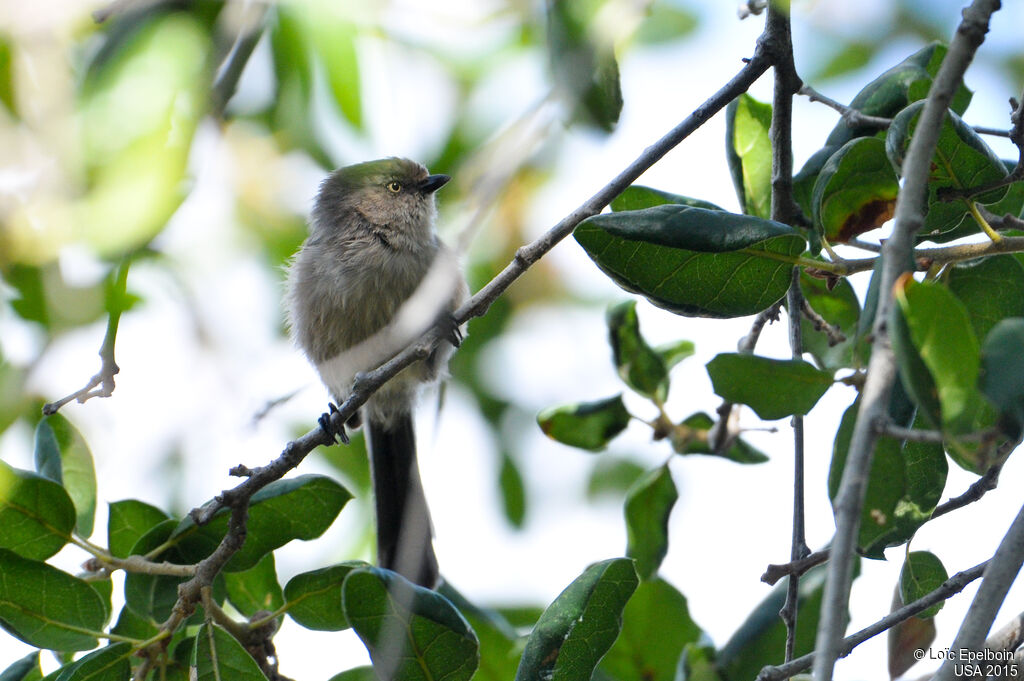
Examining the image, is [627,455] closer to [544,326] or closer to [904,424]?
[544,326]

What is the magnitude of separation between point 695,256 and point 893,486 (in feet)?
2.23

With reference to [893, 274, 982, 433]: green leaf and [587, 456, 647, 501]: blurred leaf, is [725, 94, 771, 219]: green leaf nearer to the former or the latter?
[893, 274, 982, 433]: green leaf

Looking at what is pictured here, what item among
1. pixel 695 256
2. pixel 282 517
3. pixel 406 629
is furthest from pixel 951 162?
pixel 282 517

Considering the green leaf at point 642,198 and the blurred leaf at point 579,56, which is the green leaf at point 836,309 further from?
the blurred leaf at point 579,56

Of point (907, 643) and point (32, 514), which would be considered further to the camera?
point (907, 643)

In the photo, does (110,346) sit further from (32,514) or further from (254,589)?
(254,589)

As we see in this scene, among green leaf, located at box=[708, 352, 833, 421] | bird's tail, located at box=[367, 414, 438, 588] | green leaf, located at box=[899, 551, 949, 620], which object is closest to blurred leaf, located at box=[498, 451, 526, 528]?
bird's tail, located at box=[367, 414, 438, 588]

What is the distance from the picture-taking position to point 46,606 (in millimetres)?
2352

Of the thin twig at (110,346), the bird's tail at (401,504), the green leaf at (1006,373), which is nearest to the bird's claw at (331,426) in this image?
the bird's tail at (401,504)

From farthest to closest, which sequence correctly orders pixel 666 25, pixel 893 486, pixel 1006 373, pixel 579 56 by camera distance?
1. pixel 666 25
2. pixel 579 56
3. pixel 893 486
4. pixel 1006 373

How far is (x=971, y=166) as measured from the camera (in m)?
2.01

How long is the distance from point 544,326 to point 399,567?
122 cm

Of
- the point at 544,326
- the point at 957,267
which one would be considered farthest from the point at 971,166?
the point at 544,326

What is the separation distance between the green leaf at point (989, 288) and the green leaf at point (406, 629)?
4.41 feet
